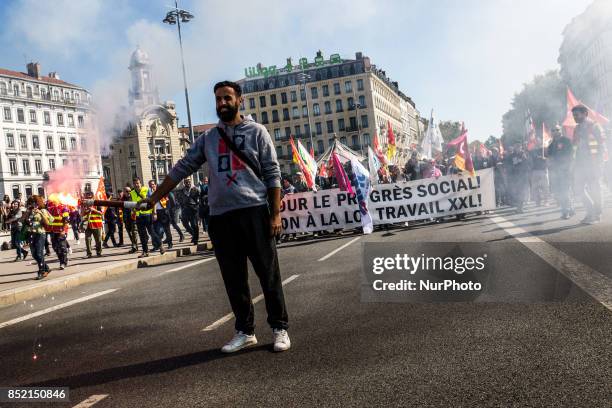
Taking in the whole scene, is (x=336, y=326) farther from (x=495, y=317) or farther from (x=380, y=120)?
(x=380, y=120)

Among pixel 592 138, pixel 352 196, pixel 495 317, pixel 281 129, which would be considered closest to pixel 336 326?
pixel 495 317

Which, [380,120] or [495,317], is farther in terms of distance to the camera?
[380,120]

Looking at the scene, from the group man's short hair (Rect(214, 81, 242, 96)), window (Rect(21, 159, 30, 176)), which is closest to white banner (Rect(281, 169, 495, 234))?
man's short hair (Rect(214, 81, 242, 96))

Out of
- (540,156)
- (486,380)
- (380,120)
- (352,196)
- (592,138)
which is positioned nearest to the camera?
(486,380)

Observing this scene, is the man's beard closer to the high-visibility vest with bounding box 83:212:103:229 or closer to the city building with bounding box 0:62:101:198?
the high-visibility vest with bounding box 83:212:103:229

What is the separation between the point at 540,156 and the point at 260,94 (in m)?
84.9

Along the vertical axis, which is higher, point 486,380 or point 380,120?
point 380,120

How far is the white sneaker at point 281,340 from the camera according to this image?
4391 millimetres

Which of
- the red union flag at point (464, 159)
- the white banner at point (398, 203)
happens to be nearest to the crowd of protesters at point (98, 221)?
the white banner at point (398, 203)

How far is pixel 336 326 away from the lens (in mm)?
4992

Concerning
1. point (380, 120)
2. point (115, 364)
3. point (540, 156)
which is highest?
point (380, 120)

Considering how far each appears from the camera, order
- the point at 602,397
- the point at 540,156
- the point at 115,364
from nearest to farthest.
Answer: the point at 602,397
the point at 115,364
the point at 540,156

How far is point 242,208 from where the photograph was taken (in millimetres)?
4551

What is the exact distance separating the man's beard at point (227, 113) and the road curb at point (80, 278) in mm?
6286
